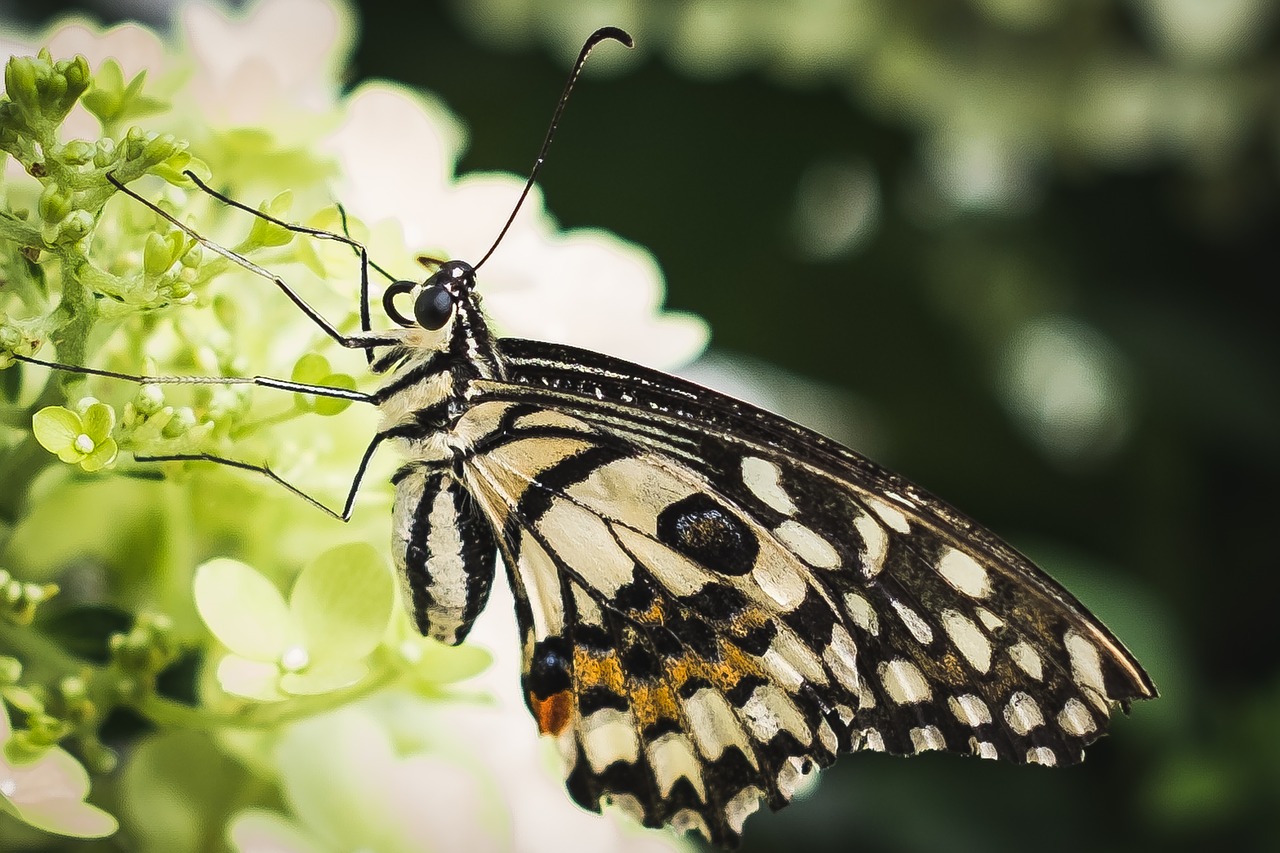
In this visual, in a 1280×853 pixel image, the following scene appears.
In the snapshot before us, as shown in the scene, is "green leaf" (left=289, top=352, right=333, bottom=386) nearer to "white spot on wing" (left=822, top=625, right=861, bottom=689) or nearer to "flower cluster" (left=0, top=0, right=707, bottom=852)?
"flower cluster" (left=0, top=0, right=707, bottom=852)

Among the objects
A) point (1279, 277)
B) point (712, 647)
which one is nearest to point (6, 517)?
point (712, 647)

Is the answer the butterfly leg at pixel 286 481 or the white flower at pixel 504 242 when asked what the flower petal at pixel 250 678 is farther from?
the white flower at pixel 504 242

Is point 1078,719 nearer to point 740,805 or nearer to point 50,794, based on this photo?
point 740,805

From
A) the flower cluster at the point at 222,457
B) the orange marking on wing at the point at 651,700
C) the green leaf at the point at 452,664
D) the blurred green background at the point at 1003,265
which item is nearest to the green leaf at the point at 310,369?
the flower cluster at the point at 222,457

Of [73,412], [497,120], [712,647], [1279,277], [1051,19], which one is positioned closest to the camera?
[73,412]

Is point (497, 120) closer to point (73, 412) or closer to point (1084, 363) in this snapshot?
point (1084, 363)

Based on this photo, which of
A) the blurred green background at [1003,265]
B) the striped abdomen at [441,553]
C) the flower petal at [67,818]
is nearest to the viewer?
the flower petal at [67,818]
